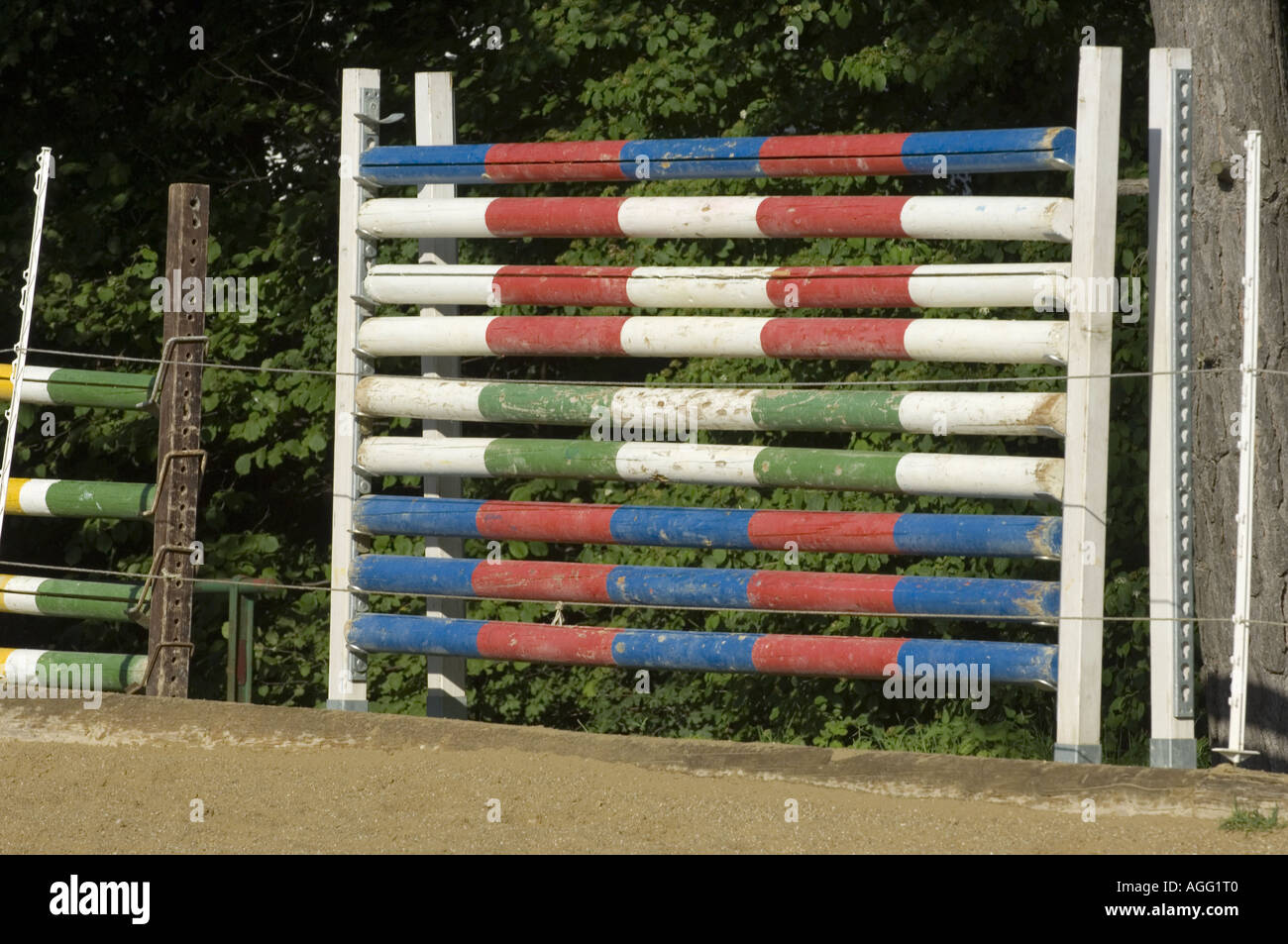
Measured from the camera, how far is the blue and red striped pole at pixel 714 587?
14.6 ft

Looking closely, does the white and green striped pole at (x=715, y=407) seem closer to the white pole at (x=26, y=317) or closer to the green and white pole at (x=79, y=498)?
the green and white pole at (x=79, y=498)

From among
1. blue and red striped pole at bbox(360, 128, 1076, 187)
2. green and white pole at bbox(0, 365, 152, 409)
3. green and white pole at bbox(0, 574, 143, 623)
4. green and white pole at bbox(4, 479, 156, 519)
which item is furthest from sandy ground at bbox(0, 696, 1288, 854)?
blue and red striped pole at bbox(360, 128, 1076, 187)

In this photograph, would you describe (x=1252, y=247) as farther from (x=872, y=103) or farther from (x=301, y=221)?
(x=301, y=221)

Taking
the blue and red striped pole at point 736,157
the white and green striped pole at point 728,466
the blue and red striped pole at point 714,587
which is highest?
the blue and red striped pole at point 736,157

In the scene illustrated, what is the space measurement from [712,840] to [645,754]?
643mm

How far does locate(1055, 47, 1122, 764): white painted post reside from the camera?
14.1 feet

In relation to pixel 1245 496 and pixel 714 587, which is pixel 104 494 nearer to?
pixel 714 587

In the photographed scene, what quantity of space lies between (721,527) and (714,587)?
0.17m

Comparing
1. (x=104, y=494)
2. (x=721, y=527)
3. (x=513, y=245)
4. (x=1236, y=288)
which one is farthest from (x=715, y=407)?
(x=513, y=245)

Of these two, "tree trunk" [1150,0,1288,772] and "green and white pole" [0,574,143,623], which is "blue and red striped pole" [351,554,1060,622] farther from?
"tree trunk" [1150,0,1288,772]

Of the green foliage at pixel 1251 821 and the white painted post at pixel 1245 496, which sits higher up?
the white painted post at pixel 1245 496

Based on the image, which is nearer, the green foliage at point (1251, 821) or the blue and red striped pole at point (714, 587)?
the green foliage at point (1251, 821)

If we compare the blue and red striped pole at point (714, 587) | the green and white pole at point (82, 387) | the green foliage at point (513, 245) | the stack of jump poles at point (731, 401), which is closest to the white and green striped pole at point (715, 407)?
the stack of jump poles at point (731, 401)

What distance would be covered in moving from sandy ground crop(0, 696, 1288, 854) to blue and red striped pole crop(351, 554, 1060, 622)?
0.48 metres
